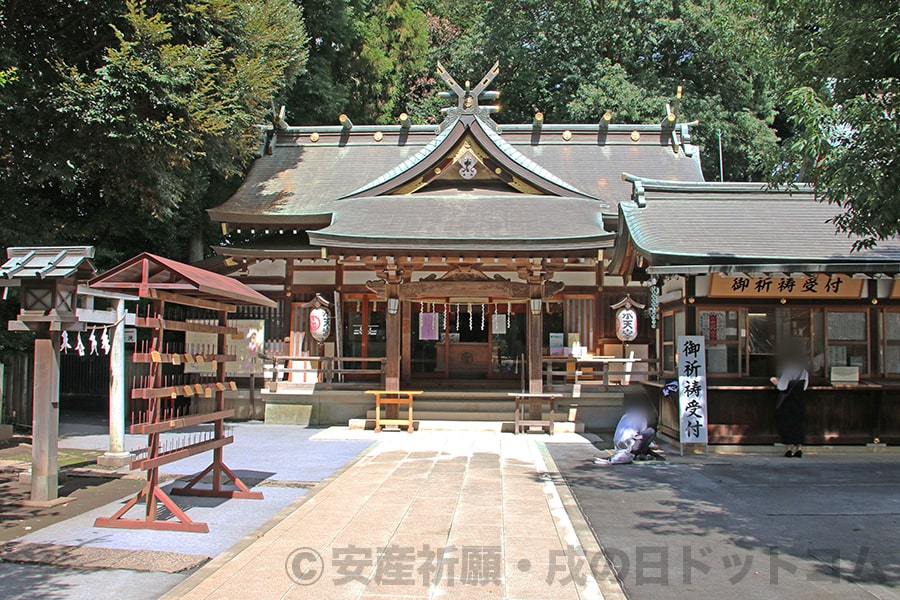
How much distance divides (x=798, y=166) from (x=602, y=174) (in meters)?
11.9

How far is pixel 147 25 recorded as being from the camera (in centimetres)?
1218

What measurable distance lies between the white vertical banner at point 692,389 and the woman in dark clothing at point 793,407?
1.35m

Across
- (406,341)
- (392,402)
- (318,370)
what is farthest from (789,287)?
(318,370)

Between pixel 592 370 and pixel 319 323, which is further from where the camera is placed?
pixel 592 370

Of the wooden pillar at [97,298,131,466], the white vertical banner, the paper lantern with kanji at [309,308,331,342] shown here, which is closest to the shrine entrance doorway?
the paper lantern with kanji at [309,308,331,342]

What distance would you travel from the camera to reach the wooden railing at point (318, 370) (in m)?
15.4

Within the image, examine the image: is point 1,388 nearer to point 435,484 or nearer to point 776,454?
point 435,484

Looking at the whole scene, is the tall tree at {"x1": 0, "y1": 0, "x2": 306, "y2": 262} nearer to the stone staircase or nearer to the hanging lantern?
the stone staircase

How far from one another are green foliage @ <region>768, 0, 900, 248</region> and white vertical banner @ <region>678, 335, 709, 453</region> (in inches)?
153

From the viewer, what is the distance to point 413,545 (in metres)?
6.31

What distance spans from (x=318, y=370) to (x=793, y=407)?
1005 centimetres

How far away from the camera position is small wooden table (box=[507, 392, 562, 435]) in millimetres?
14148

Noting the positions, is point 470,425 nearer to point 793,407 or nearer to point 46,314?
point 793,407

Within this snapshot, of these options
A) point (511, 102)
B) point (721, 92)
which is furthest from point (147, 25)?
point (721, 92)
